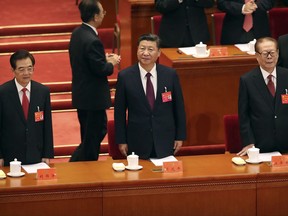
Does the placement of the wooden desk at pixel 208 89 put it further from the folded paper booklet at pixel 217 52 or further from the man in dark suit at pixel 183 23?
the man in dark suit at pixel 183 23

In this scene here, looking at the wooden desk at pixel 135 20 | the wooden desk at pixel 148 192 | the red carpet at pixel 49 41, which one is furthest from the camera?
the wooden desk at pixel 135 20

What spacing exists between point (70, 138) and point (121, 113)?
185cm

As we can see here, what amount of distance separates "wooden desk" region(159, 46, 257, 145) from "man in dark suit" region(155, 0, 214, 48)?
14.8 inches

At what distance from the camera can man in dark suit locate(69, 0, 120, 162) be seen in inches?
302

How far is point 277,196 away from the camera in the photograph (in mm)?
6336

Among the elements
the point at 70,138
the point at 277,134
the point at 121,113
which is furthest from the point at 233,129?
the point at 70,138

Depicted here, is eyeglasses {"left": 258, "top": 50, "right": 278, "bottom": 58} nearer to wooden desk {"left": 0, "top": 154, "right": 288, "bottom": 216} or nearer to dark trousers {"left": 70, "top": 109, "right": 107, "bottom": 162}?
wooden desk {"left": 0, "top": 154, "right": 288, "bottom": 216}

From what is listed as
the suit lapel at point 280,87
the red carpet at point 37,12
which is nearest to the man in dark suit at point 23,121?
the suit lapel at point 280,87

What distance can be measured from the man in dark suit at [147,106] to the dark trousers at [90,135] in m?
0.98

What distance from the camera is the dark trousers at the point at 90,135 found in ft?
25.8

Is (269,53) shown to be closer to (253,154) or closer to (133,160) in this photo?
(253,154)

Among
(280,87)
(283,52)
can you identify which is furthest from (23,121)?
(283,52)

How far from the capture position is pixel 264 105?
22.6 feet

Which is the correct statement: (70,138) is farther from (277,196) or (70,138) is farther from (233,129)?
(277,196)
